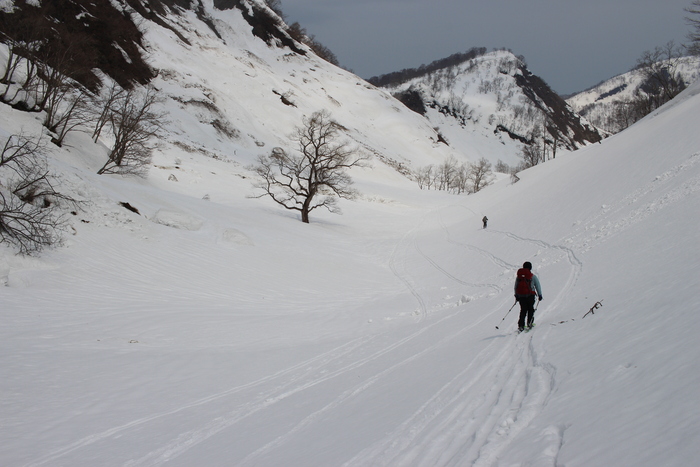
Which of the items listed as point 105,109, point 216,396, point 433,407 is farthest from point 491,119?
point 433,407

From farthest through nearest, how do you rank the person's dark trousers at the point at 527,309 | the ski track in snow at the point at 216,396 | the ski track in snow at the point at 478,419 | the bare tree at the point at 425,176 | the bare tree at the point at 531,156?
1. the bare tree at the point at 425,176
2. the bare tree at the point at 531,156
3. the person's dark trousers at the point at 527,309
4. the ski track in snow at the point at 216,396
5. the ski track in snow at the point at 478,419

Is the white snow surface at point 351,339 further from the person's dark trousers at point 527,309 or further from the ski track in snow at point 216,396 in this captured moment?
the person's dark trousers at point 527,309

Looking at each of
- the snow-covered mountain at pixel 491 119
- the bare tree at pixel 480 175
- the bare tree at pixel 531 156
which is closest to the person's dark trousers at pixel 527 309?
the bare tree at pixel 480 175

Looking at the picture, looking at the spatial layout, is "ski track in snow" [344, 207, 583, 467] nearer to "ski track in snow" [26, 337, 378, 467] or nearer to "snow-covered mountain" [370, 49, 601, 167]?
"ski track in snow" [26, 337, 378, 467]

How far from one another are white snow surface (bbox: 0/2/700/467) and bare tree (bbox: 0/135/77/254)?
59 centimetres

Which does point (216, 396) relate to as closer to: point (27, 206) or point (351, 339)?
point (351, 339)

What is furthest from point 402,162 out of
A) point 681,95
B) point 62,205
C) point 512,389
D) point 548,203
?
point 512,389

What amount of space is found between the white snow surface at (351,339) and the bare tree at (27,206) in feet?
1.93

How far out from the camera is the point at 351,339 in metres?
11.1

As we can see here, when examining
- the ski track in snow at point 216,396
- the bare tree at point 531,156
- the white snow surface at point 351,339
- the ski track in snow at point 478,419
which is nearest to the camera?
the ski track in snow at point 478,419

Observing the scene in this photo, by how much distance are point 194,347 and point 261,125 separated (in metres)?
62.4

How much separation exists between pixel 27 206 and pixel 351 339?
41.5 feet

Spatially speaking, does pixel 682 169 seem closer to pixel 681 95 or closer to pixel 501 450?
pixel 501 450

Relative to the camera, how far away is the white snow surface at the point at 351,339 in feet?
15.4
